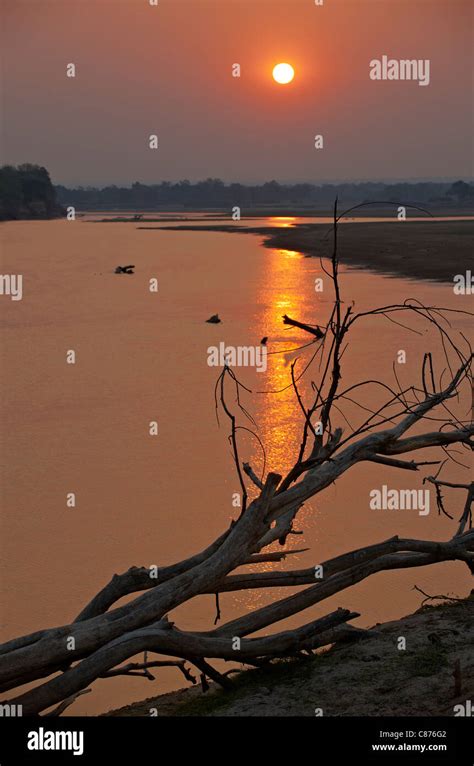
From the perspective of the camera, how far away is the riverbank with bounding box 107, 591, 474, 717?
7262 mm

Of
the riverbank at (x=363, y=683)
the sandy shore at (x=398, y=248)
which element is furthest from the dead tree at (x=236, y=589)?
the sandy shore at (x=398, y=248)

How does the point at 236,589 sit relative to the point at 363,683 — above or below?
above

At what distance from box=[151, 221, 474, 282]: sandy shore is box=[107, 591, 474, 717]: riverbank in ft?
80.3

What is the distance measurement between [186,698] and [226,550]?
1.44 metres

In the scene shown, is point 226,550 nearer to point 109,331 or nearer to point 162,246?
point 109,331

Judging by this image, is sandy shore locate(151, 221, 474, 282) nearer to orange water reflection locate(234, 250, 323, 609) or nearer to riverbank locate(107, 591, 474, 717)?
orange water reflection locate(234, 250, 323, 609)

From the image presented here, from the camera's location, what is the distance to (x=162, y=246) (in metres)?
74.8

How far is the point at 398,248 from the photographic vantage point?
→ 5631cm

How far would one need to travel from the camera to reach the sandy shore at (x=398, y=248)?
147ft

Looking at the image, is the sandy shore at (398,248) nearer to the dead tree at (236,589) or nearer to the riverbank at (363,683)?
the dead tree at (236,589)

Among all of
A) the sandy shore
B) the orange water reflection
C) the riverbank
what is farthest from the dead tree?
the sandy shore

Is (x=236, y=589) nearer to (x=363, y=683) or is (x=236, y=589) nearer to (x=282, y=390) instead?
(x=363, y=683)

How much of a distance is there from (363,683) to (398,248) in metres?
50.3

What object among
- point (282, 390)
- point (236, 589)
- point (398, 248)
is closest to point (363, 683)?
point (236, 589)
